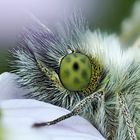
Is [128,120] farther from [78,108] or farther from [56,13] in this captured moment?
[56,13]

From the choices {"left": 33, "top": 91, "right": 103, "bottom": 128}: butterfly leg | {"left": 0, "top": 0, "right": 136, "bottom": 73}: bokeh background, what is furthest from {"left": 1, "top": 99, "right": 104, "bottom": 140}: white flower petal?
{"left": 0, "top": 0, "right": 136, "bottom": 73}: bokeh background

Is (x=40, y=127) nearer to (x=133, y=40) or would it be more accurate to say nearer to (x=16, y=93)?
(x=16, y=93)

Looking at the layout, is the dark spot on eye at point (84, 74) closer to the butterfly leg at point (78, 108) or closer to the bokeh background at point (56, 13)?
the butterfly leg at point (78, 108)

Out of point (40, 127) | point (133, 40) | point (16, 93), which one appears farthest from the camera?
point (133, 40)

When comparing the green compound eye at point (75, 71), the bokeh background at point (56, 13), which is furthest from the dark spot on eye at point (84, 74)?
the bokeh background at point (56, 13)

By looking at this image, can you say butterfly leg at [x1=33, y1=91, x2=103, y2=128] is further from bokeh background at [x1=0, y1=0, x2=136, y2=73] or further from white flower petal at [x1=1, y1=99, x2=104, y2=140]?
bokeh background at [x1=0, y1=0, x2=136, y2=73]

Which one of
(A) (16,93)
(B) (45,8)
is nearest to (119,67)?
(A) (16,93)
